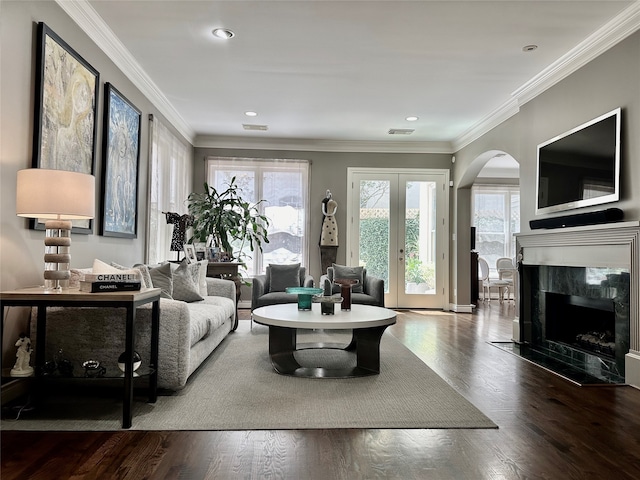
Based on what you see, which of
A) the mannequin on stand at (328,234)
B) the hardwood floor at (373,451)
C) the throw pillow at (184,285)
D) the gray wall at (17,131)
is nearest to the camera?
the hardwood floor at (373,451)

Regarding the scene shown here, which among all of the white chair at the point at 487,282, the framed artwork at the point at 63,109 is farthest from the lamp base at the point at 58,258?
the white chair at the point at 487,282

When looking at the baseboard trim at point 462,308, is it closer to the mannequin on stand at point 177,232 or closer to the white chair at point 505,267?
the white chair at point 505,267

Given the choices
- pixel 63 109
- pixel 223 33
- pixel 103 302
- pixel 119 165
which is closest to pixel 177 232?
pixel 119 165

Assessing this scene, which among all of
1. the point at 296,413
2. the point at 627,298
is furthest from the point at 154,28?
the point at 627,298

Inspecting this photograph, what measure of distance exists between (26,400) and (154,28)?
2.83 metres

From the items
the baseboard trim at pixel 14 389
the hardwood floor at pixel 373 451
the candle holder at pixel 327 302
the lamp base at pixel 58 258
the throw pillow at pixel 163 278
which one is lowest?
the hardwood floor at pixel 373 451

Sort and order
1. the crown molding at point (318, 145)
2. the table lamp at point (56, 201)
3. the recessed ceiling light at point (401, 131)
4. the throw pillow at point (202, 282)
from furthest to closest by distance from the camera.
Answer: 1. the crown molding at point (318, 145)
2. the recessed ceiling light at point (401, 131)
3. the throw pillow at point (202, 282)
4. the table lamp at point (56, 201)

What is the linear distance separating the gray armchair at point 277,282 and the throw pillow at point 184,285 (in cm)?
105

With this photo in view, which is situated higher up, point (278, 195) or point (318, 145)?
point (318, 145)

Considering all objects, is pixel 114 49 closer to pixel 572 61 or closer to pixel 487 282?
pixel 572 61

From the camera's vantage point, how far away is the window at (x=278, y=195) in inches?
282

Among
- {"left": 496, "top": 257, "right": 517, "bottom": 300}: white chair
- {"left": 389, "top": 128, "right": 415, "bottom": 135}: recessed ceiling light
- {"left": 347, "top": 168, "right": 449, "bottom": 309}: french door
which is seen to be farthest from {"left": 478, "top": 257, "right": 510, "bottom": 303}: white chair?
{"left": 389, "top": 128, "right": 415, "bottom": 135}: recessed ceiling light

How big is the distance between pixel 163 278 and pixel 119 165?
119 cm

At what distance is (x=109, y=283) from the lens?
7.86 ft
